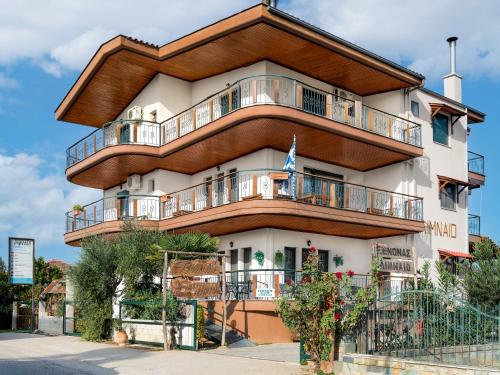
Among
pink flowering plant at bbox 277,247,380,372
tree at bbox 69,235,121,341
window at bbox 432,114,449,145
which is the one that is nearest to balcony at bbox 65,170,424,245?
tree at bbox 69,235,121,341

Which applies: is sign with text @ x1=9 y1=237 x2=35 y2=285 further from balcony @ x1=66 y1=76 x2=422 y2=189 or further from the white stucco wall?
the white stucco wall

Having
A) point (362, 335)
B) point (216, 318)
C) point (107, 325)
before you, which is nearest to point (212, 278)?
point (216, 318)

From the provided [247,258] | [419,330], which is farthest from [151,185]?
[419,330]

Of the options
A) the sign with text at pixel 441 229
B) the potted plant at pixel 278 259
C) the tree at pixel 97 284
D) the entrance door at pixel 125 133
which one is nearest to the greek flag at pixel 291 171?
the potted plant at pixel 278 259

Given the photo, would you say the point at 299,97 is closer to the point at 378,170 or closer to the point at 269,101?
the point at 269,101

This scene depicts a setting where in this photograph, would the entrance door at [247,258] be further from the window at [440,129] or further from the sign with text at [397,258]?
the window at [440,129]

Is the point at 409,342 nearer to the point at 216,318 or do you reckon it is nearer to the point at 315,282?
the point at 315,282

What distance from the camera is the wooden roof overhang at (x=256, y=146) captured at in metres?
22.7

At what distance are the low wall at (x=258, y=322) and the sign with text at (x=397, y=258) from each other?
6272mm

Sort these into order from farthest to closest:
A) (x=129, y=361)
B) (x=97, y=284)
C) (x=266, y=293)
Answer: (x=97, y=284), (x=266, y=293), (x=129, y=361)

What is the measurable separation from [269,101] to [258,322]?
330 inches

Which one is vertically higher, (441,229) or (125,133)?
(125,133)

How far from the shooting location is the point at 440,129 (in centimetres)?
3095

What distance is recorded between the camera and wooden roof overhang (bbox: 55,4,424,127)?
22594 millimetres
